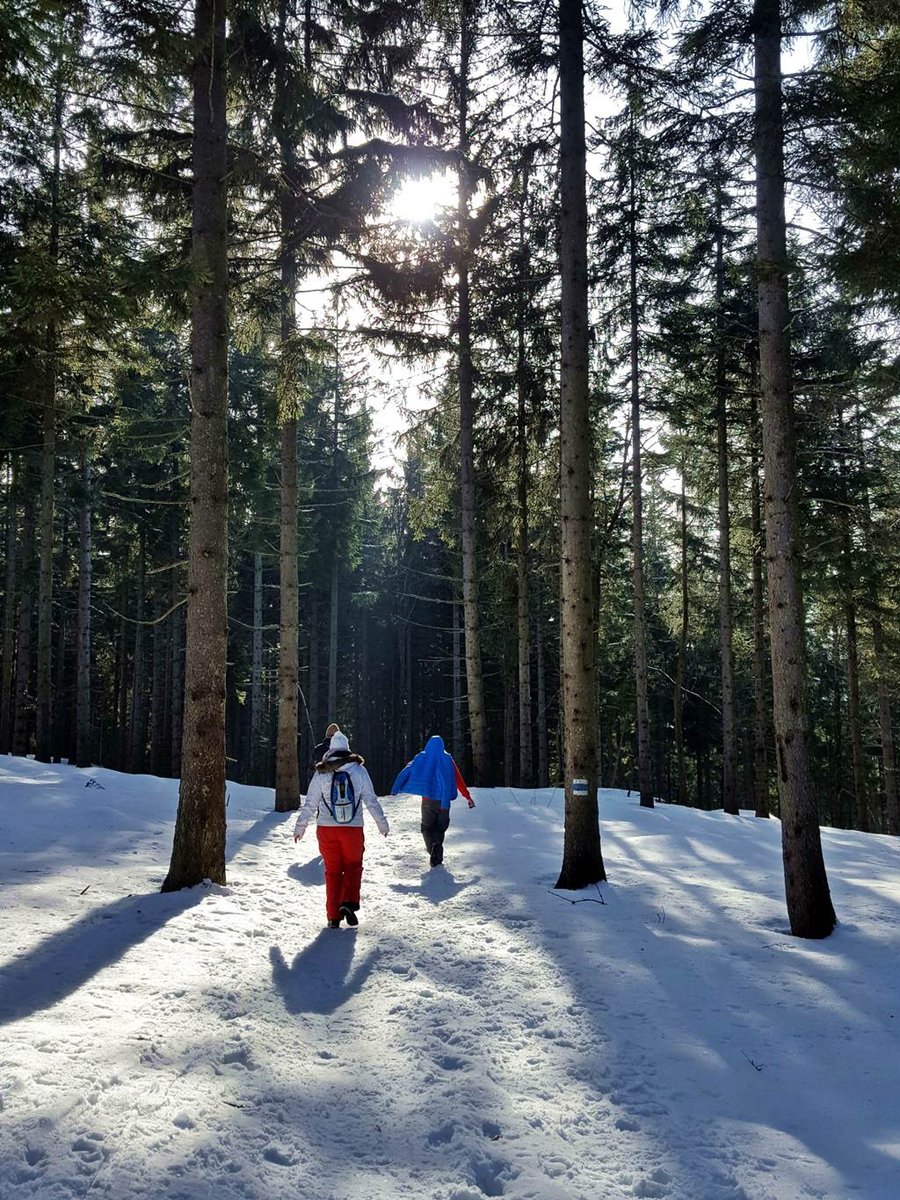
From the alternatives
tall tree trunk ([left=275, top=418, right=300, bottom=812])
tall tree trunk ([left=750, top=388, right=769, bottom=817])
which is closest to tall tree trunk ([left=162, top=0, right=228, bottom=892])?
tall tree trunk ([left=275, top=418, right=300, bottom=812])

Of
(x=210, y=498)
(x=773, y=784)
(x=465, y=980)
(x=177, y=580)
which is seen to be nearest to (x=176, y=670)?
(x=177, y=580)

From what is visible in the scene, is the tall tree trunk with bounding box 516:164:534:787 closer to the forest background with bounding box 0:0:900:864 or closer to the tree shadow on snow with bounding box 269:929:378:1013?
the forest background with bounding box 0:0:900:864

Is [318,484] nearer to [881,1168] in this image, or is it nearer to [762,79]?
[762,79]

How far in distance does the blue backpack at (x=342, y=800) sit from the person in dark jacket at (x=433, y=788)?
2.27 metres

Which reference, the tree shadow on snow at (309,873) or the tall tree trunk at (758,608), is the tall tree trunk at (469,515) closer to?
the tree shadow on snow at (309,873)

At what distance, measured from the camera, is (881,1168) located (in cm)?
356

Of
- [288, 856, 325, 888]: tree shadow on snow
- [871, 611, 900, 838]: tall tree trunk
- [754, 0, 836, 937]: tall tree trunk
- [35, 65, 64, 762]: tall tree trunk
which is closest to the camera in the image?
[754, 0, 836, 937]: tall tree trunk

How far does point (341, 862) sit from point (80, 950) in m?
2.43

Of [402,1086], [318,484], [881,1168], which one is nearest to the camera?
[881,1168]

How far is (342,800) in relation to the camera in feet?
24.9

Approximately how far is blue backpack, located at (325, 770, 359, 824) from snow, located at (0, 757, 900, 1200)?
42.3 inches

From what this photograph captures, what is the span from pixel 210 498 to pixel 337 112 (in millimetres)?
7382

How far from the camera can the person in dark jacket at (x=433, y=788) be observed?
10016mm

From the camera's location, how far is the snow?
3352 mm
